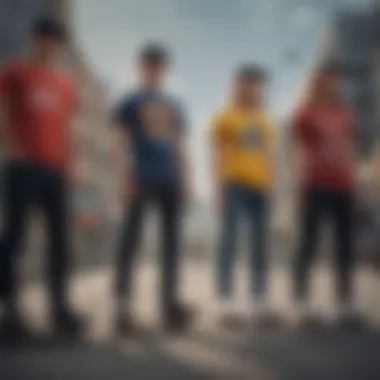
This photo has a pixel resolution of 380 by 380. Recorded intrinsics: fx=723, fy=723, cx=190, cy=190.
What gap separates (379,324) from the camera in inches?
61.0


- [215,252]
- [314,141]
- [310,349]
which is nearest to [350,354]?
[310,349]

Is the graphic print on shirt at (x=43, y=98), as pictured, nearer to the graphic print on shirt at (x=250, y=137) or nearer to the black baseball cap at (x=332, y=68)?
the graphic print on shirt at (x=250, y=137)

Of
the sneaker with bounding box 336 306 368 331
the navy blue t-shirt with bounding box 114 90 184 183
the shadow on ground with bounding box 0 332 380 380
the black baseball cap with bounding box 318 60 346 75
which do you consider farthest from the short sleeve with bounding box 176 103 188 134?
the sneaker with bounding box 336 306 368 331

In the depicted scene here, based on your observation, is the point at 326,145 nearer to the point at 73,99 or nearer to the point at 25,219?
the point at 73,99

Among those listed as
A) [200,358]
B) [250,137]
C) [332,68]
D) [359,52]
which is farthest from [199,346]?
[359,52]

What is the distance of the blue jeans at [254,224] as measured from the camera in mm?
1560

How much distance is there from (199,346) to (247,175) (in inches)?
15.4

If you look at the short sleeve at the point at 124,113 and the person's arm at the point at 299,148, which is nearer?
the short sleeve at the point at 124,113

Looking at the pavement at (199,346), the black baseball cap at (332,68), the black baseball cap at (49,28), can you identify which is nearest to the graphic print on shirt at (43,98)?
the black baseball cap at (49,28)

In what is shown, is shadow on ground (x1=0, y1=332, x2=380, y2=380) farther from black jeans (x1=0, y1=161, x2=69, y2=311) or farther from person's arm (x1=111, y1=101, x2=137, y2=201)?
person's arm (x1=111, y1=101, x2=137, y2=201)

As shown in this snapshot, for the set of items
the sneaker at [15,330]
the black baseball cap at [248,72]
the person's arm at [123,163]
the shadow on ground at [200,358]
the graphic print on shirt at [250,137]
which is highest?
the black baseball cap at [248,72]

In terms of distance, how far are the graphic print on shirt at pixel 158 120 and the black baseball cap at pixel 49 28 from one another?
23 cm

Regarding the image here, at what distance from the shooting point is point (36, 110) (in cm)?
149

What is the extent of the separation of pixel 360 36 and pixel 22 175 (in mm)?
759
